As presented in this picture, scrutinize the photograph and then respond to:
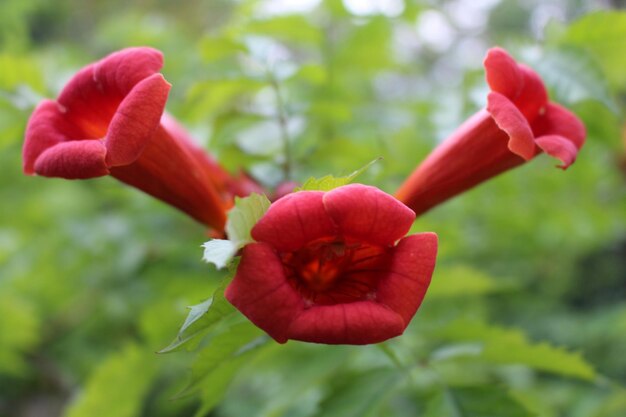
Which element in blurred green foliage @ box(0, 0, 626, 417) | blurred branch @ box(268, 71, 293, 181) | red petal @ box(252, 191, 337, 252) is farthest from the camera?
blurred branch @ box(268, 71, 293, 181)

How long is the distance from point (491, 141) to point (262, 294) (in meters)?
0.65

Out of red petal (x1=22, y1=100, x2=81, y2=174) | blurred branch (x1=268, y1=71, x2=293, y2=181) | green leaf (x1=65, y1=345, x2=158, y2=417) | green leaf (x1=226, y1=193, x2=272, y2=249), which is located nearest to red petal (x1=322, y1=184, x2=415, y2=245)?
green leaf (x1=226, y1=193, x2=272, y2=249)

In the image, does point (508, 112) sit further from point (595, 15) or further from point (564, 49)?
point (595, 15)

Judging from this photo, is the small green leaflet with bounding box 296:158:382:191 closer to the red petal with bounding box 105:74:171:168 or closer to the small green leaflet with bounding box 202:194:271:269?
the small green leaflet with bounding box 202:194:271:269

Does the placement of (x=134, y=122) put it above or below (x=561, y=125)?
above

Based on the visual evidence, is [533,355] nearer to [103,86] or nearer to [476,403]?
[476,403]

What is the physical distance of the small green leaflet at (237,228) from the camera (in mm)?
833

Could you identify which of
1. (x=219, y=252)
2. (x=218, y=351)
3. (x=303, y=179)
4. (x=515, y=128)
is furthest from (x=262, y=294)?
(x=303, y=179)

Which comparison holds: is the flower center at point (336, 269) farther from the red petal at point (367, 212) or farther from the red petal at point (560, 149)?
the red petal at point (560, 149)

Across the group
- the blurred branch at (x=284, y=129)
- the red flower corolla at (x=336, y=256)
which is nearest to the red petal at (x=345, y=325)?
the red flower corolla at (x=336, y=256)

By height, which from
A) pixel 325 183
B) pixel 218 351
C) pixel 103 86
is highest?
pixel 103 86

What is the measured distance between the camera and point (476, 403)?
139 centimetres

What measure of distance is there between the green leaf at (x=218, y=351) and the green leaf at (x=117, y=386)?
67 cm

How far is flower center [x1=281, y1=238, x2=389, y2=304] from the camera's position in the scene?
1.05 m
